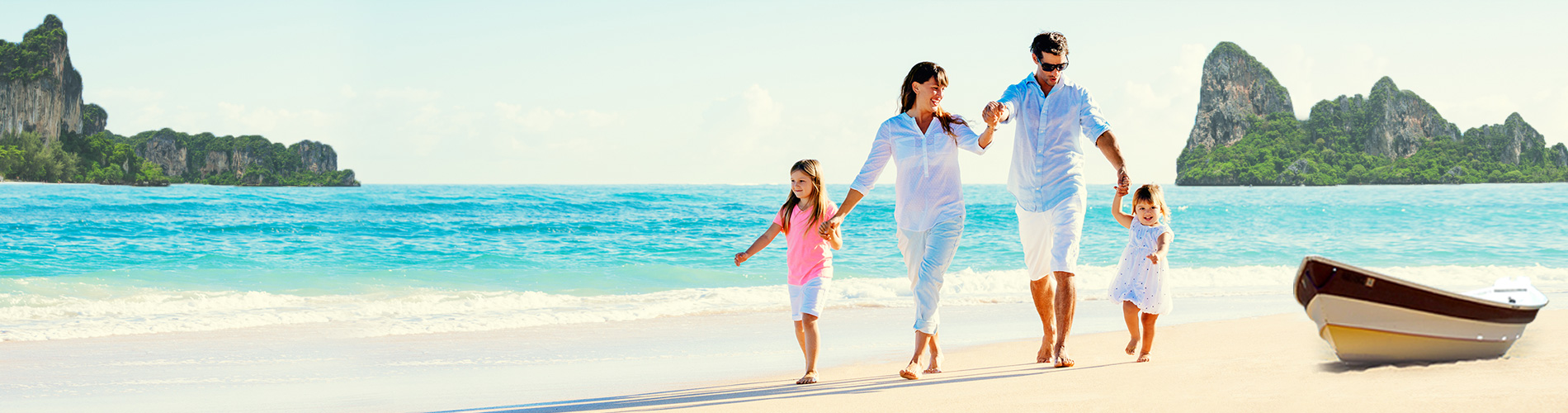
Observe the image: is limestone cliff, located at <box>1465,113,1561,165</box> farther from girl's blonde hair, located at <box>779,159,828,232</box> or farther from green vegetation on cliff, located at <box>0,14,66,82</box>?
green vegetation on cliff, located at <box>0,14,66,82</box>

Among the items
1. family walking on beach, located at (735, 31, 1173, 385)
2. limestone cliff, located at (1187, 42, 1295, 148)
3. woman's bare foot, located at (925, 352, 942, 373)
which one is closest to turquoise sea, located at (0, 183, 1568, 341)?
family walking on beach, located at (735, 31, 1173, 385)

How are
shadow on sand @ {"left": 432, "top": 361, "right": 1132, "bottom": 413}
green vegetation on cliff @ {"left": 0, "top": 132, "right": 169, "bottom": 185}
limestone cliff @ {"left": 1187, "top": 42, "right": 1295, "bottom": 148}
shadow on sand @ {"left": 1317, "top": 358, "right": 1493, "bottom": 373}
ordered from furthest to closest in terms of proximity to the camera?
limestone cliff @ {"left": 1187, "top": 42, "right": 1295, "bottom": 148}, green vegetation on cliff @ {"left": 0, "top": 132, "right": 169, "bottom": 185}, shadow on sand @ {"left": 432, "top": 361, "right": 1132, "bottom": 413}, shadow on sand @ {"left": 1317, "top": 358, "right": 1493, "bottom": 373}

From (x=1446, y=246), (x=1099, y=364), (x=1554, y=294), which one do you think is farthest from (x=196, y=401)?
(x=1446, y=246)

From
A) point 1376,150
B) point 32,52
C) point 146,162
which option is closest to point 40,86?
point 32,52

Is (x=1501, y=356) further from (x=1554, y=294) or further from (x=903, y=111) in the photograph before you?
(x=1554, y=294)

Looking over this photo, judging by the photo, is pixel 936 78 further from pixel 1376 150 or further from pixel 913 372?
pixel 1376 150

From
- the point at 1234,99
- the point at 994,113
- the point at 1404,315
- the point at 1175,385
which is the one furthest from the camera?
the point at 1234,99

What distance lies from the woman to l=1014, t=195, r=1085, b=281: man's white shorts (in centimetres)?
38

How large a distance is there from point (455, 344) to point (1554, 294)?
33.0 ft

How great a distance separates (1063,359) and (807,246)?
52.4 inches

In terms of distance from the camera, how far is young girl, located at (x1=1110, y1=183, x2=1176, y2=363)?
411cm

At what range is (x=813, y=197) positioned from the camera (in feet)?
13.4

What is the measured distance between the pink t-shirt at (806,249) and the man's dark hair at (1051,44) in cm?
121

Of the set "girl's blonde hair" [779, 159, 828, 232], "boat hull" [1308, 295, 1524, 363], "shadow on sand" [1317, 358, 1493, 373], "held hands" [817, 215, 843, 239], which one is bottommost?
"shadow on sand" [1317, 358, 1493, 373]
